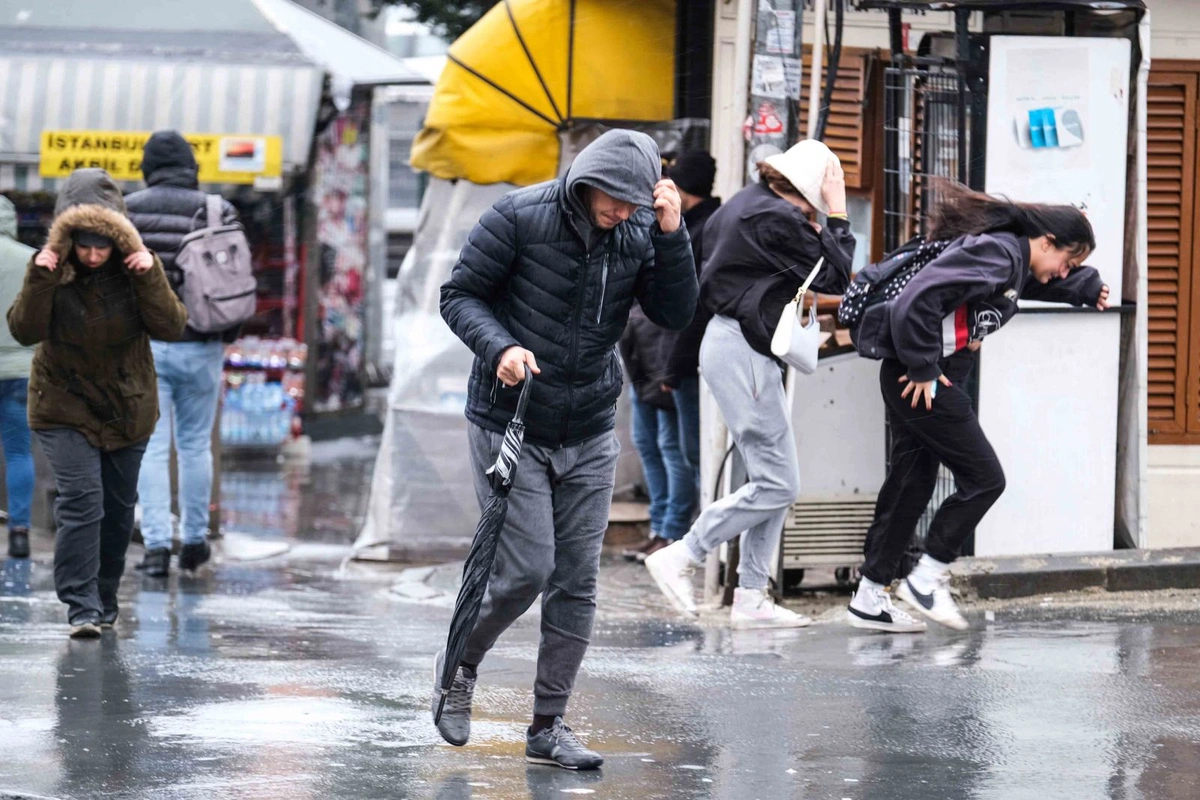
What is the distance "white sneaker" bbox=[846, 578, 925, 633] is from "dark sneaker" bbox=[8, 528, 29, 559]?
461 cm

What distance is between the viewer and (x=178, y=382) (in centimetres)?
860

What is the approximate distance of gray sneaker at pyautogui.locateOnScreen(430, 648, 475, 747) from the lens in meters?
4.94

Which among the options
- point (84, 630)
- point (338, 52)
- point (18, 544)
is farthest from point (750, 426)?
point (338, 52)

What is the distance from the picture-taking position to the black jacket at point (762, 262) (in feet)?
21.7

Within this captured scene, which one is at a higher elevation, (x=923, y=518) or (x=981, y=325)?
(x=981, y=325)

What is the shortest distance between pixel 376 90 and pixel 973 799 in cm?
1306

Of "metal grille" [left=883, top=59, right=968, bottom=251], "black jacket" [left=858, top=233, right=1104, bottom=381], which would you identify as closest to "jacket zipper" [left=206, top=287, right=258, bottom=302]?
"metal grille" [left=883, top=59, right=968, bottom=251]

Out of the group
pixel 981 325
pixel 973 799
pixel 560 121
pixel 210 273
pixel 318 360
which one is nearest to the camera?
pixel 973 799

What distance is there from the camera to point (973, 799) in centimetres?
458

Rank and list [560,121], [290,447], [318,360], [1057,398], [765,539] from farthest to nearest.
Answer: [318,360] < [290,447] < [560,121] < [1057,398] < [765,539]

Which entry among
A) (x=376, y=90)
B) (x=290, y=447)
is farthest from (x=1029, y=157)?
(x=376, y=90)

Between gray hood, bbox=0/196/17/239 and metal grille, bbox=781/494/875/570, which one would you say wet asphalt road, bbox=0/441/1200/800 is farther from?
gray hood, bbox=0/196/17/239

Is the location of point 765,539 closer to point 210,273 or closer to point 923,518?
point 923,518

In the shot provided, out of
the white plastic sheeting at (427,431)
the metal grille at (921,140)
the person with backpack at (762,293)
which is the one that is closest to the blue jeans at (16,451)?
the white plastic sheeting at (427,431)
